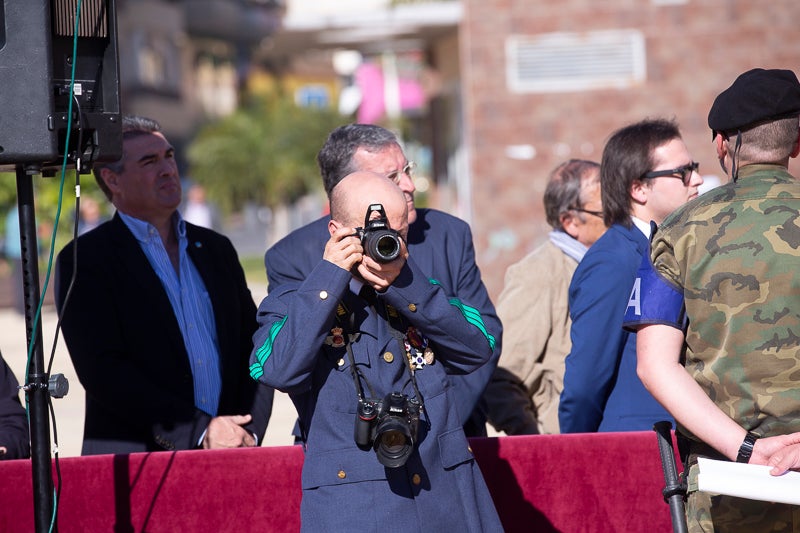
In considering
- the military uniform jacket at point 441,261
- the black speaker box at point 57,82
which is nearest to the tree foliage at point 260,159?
the military uniform jacket at point 441,261

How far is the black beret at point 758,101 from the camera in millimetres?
2703

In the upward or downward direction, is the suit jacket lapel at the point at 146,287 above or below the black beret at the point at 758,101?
below

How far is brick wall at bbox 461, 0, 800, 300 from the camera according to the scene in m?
12.5

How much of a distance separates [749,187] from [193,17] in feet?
188

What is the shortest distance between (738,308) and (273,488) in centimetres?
178

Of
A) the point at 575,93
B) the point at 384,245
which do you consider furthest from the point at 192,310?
the point at 575,93

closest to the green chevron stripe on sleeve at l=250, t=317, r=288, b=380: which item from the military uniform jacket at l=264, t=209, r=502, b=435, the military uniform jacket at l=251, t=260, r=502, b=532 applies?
the military uniform jacket at l=251, t=260, r=502, b=532

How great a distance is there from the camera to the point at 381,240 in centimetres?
258

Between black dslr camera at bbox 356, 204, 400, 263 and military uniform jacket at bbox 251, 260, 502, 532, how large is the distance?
0.37 ft

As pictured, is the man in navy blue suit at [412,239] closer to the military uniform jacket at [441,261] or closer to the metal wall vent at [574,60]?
the military uniform jacket at [441,261]

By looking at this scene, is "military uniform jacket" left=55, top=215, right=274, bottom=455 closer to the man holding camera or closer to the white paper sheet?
the man holding camera

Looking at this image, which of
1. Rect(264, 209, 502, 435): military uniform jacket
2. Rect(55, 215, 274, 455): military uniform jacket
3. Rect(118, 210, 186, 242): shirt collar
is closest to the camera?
Rect(264, 209, 502, 435): military uniform jacket

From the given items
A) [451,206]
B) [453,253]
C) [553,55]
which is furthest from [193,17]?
[453,253]

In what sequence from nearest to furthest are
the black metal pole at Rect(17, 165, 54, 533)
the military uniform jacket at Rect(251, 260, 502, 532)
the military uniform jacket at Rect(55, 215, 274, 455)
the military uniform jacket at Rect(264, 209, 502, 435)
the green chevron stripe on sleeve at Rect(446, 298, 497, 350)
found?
the military uniform jacket at Rect(251, 260, 502, 532) → the green chevron stripe on sleeve at Rect(446, 298, 497, 350) → the black metal pole at Rect(17, 165, 54, 533) → the military uniform jacket at Rect(264, 209, 502, 435) → the military uniform jacket at Rect(55, 215, 274, 455)
